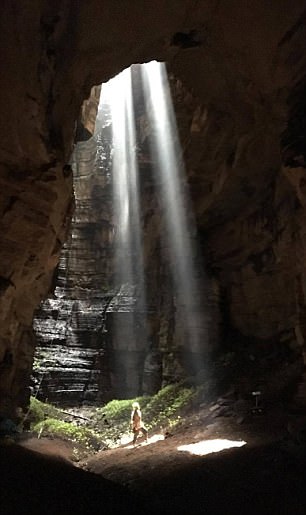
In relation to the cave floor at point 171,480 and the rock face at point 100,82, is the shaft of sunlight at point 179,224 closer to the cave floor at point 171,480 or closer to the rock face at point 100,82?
the rock face at point 100,82

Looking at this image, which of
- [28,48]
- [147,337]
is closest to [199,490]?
[28,48]

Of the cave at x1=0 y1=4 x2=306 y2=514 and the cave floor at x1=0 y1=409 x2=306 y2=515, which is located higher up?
the cave at x1=0 y1=4 x2=306 y2=514

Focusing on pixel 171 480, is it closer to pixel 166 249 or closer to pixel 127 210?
pixel 166 249

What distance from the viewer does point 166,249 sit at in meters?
20.2

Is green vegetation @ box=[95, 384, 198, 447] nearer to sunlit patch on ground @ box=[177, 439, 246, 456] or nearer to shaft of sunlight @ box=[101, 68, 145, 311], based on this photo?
sunlit patch on ground @ box=[177, 439, 246, 456]

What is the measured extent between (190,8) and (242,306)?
36.8 ft

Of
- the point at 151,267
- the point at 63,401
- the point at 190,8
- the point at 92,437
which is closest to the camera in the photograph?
the point at 190,8

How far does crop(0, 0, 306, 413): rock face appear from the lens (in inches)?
289

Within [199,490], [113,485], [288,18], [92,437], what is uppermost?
[288,18]

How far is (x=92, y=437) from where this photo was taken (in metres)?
15.0

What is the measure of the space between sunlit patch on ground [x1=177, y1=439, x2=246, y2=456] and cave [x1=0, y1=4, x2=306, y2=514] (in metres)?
0.47

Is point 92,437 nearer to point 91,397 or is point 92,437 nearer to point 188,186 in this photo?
point 91,397

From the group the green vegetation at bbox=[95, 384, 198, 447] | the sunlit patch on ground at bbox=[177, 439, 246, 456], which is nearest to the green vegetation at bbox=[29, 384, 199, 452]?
the green vegetation at bbox=[95, 384, 198, 447]

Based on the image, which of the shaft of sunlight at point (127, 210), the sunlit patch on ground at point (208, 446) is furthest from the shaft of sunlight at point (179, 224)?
the sunlit patch on ground at point (208, 446)
